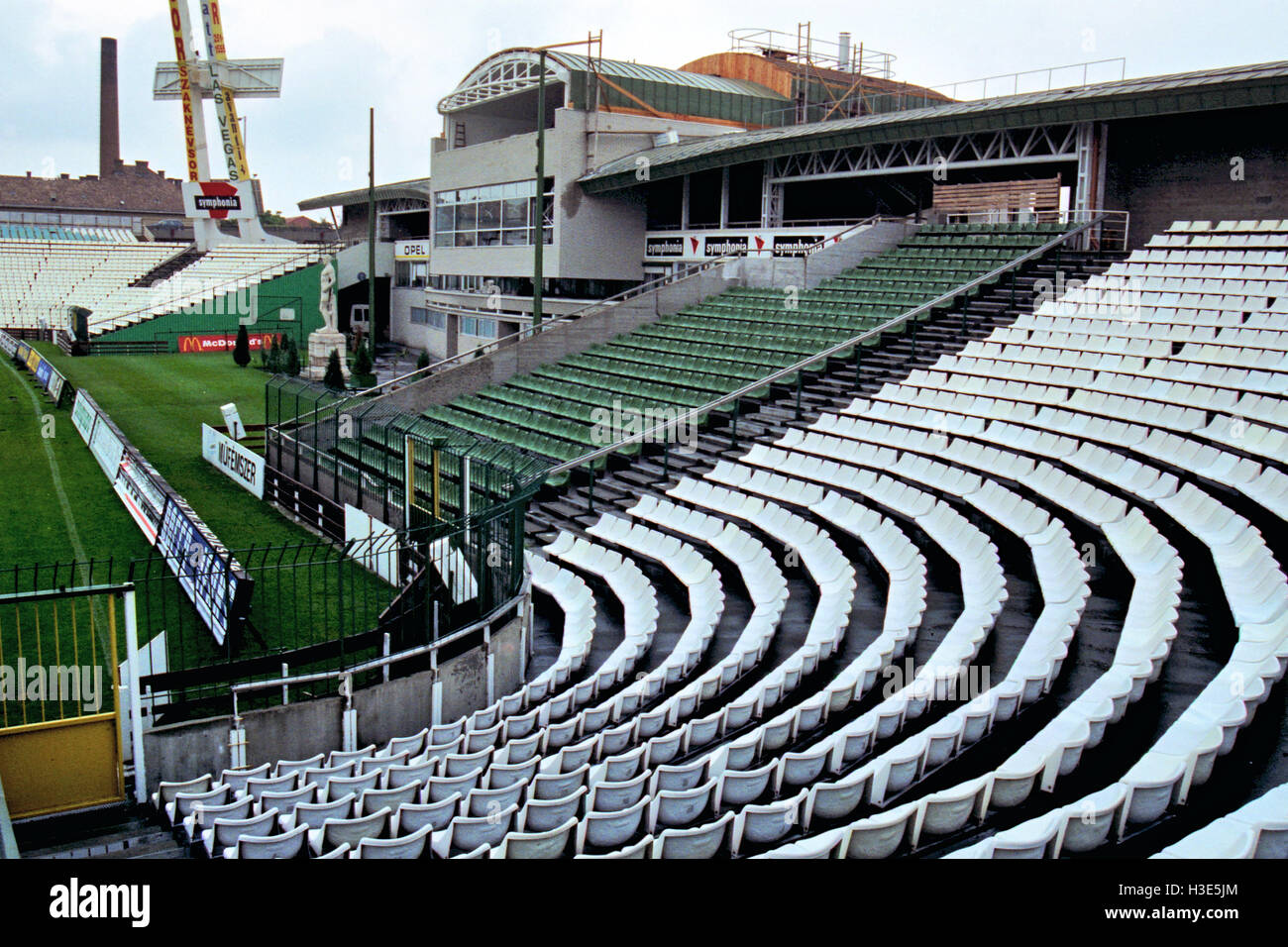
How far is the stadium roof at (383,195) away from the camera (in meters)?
48.1

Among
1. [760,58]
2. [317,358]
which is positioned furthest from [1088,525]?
[760,58]

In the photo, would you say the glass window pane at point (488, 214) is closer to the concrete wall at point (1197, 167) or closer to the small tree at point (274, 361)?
the small tree at point (274, 361)

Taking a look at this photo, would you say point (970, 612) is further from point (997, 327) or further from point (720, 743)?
point (997, 327)

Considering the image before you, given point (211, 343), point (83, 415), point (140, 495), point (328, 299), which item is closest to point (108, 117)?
point (211, 343)

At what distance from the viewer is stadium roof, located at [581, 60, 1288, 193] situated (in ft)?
60.3

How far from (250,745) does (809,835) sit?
15.9 feet

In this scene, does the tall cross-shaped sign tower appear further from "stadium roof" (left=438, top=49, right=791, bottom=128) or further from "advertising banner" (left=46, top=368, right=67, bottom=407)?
"advertising banner" (left=46, top=368, right=67, bottom=407)

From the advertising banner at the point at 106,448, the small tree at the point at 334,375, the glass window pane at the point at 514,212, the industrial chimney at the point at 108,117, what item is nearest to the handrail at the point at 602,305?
the small tree at the point at 334,375

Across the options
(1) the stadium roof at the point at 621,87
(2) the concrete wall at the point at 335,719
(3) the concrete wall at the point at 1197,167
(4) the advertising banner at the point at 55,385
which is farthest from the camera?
(1) the stadium roof at the point at 621,87

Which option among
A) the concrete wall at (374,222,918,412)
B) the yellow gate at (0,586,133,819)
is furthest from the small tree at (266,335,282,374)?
the yellow gate at (0,586,133,819)

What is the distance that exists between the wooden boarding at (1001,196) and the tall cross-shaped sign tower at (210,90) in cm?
3582

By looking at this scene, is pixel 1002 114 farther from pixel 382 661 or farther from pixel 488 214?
pixel 488 214
